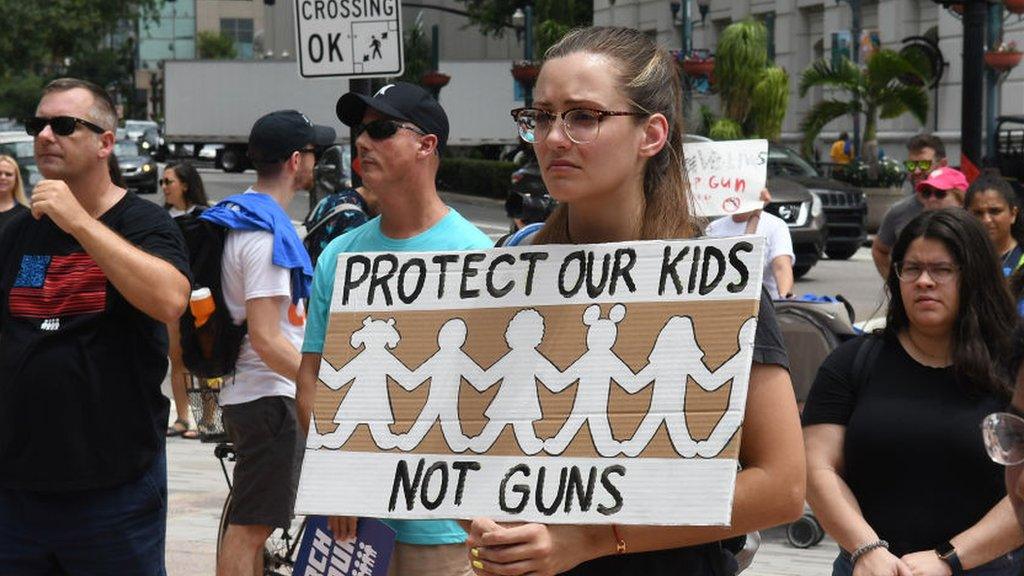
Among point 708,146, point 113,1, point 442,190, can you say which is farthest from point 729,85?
point 113,1

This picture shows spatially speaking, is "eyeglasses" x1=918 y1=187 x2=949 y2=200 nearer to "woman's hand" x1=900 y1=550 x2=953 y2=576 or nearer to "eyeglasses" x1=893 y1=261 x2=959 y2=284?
"eyeglasses" x1=893 y1=261 x2=959 y2=284

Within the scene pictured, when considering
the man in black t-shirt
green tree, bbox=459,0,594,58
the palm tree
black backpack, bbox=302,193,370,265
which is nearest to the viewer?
the man in black t-shirt

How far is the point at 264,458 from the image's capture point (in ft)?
20.1

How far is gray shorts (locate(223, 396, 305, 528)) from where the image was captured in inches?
239

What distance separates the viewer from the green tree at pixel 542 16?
4309cm

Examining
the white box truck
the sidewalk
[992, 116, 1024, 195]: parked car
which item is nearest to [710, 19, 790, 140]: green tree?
[992, 116, 1024, 195]: parked car

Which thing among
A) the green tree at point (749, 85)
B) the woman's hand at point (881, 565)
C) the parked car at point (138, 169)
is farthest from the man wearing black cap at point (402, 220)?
the parked car at point (138, 169)

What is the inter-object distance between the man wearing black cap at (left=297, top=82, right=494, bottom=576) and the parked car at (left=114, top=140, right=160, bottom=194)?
4109cm

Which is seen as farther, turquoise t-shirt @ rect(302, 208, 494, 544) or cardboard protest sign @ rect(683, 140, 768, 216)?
cardboard protest sign @ rect(683, 140, 768, 216)

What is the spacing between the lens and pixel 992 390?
4559 mm

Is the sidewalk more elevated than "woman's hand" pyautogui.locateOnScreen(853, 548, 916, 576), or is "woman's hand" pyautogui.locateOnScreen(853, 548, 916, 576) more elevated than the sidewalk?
"woman's hand" pyautogui.locateOnScreen(853, 548, 916, 576)

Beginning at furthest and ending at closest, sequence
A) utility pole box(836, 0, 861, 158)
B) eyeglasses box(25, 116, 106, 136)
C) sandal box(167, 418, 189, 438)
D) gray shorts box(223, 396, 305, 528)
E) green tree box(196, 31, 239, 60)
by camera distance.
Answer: green tree box(196, 31, 239, 60) < utility pole box(836, 0, 861, 158) < sandal box(167, 418, 189, 438) < gray shorts box(223, 396, 305, 528) < eyeglasses box(25, 116, 106, 136)

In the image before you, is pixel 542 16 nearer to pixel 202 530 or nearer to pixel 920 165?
pixel 920 165

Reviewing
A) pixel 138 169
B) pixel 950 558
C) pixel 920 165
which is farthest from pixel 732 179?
pixel 138 169
